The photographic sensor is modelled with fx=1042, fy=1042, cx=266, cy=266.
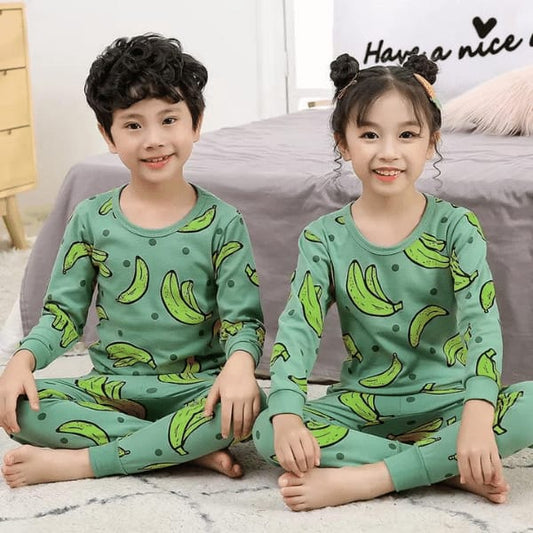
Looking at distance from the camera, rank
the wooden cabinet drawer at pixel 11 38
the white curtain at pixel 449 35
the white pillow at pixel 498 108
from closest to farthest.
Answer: the white pillow at pixel 498 108 → the white curtain at pixel 449 35 → the wooden cabinet drawer at pixel 11 38

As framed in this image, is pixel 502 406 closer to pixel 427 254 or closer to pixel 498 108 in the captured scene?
pixel 427 254

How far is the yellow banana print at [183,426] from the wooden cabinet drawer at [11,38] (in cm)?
187

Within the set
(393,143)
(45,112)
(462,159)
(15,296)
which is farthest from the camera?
(45,112)

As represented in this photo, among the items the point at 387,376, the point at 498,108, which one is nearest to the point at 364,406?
the point at 387,376

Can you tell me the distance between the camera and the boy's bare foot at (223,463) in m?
1.43

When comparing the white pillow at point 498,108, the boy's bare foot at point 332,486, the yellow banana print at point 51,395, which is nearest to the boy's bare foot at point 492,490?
the boy's bare foot at point 332,486

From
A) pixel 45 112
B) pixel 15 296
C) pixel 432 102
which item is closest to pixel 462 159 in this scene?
pixel 432 102

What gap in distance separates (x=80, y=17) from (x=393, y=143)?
2522 millimetres

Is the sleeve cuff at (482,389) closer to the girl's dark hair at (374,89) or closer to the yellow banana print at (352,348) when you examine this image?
the yellow banana print at (352,348)

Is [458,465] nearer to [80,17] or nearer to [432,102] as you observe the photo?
[432,102]

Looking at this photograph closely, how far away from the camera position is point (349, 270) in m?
1.44

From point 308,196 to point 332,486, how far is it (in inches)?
26.0

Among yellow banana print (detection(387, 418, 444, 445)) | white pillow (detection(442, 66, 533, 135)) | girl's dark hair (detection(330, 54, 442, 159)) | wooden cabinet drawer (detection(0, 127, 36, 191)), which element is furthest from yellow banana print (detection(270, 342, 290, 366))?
wooden cabinet drawer (detection(0, 127, 36, 191))

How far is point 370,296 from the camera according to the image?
1.44 meters
